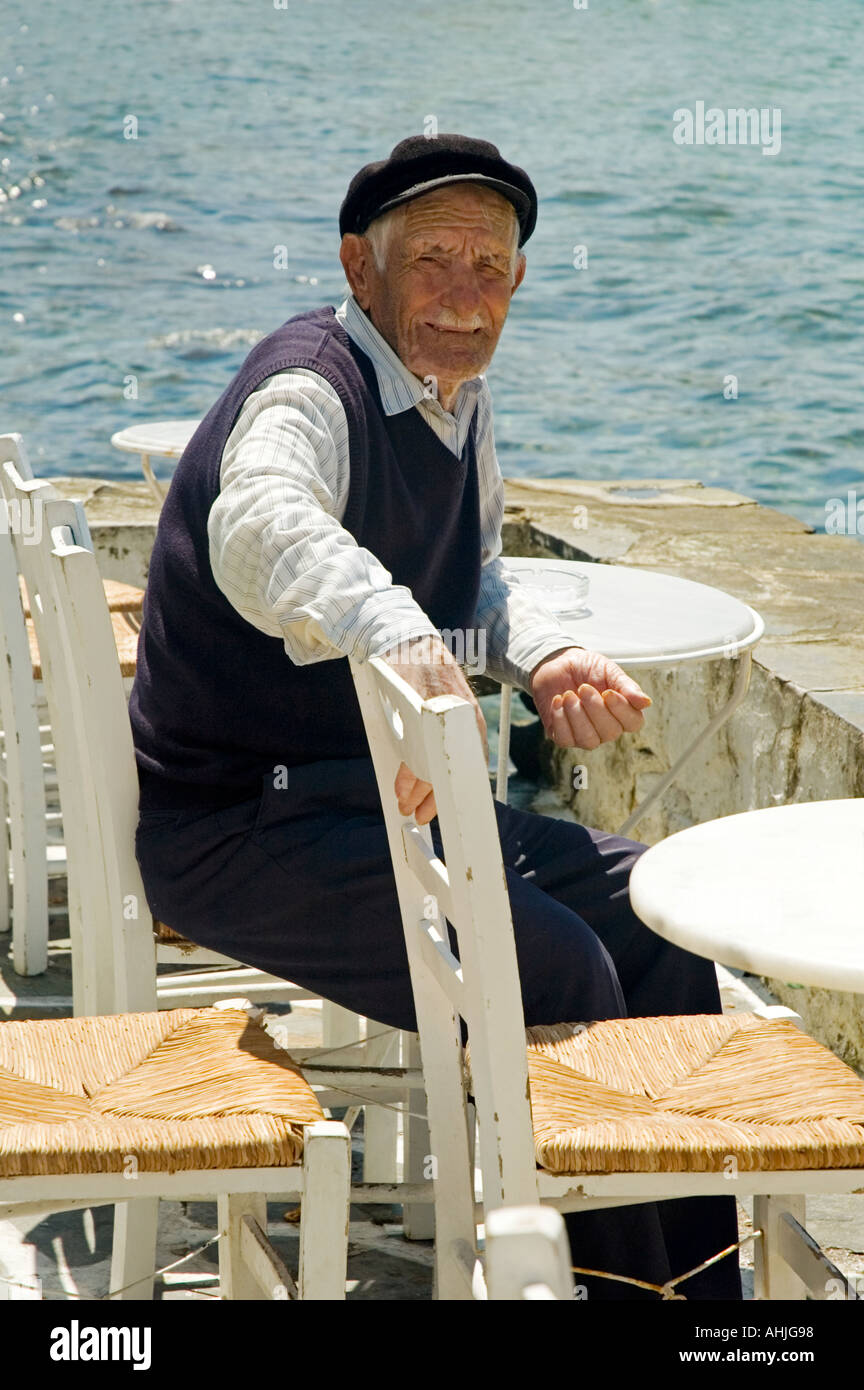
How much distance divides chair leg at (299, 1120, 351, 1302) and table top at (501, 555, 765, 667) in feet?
3.35

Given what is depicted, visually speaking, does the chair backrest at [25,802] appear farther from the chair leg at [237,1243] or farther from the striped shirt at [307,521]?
the chair leg at [237,1243]

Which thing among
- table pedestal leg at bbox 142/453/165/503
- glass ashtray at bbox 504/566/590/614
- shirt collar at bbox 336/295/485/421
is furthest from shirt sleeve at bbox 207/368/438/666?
table pedestal leg at bbox 142/453/165/503

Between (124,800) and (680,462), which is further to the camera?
(680,462)

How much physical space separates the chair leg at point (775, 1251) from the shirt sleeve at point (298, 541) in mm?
722

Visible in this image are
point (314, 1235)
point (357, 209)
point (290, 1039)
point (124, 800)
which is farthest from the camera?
point (290, 1039)

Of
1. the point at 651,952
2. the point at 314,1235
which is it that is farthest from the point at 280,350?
the point at 314,1235

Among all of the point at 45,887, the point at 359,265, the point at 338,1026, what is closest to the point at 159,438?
the point at 45,887

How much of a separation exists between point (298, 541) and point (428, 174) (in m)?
0.60

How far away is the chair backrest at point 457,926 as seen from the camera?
4.11 ft

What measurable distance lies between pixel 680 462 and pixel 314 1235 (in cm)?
1581

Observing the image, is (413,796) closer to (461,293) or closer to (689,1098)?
(689,1098)

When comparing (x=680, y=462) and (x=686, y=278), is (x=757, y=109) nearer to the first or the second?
(x=686, y=278)

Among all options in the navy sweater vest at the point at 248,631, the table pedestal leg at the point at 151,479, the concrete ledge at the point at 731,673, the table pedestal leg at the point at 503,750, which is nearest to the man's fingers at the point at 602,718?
the navy sweater vest at the point at 248,631

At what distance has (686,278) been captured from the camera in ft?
68.0
